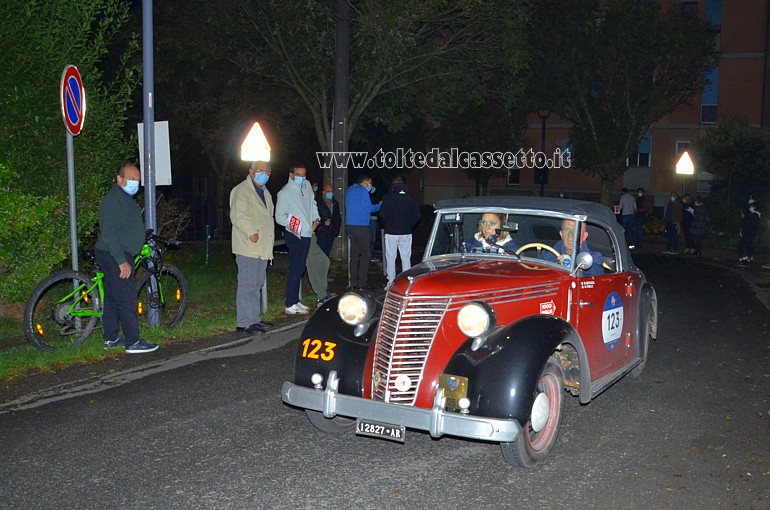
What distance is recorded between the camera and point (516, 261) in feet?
22.0

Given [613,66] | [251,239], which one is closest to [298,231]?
[251,239]

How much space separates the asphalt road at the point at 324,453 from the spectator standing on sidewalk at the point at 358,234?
5.53m

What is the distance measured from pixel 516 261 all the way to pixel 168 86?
2596 cm

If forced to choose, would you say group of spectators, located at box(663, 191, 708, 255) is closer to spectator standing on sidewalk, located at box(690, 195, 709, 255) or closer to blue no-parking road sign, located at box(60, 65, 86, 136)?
→ spectator standing on sidewalk, located at box(690, 195, 709, 255)

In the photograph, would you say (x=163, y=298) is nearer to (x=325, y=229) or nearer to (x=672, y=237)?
(x=325, y=229)

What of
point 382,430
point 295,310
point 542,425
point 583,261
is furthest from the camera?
point 295,310

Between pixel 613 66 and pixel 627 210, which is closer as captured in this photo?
pixel 627 210

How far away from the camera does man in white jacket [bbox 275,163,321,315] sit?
37.2 feet

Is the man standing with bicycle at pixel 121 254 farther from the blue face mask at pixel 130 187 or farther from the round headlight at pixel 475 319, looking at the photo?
the round headlight at pixel 475 319

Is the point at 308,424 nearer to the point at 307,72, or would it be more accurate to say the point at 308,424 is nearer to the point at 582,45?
the point at 307,72

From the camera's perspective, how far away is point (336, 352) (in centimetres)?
585

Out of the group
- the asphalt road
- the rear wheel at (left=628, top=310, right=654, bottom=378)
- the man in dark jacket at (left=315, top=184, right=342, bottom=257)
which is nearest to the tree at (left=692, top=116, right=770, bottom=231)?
the man in dark jacket at (left=315, top=184, right=342, bottom=257)

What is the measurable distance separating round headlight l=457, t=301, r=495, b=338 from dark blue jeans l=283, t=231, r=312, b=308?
20.2 feet

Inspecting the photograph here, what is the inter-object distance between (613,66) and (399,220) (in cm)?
2739
